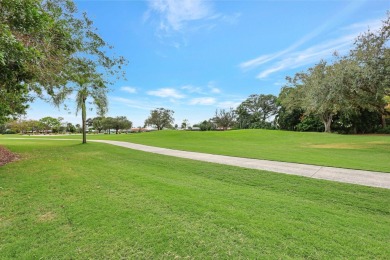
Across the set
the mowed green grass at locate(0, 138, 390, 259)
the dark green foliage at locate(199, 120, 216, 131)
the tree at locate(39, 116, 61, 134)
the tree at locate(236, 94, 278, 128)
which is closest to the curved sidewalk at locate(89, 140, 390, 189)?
the mowed green grass at locate(0, 138, 390, 259)

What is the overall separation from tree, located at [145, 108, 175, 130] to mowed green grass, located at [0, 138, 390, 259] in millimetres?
72678

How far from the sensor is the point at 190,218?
3752 millimetres

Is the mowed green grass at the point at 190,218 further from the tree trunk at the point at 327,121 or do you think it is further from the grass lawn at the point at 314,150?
the tree trunk at the point at 327,121

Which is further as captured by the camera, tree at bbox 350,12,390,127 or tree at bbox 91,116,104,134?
tree at bbox 91,116,104,134

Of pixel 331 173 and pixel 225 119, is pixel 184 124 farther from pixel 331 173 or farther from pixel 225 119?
pixel 331 173

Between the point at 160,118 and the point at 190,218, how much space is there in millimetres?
76232

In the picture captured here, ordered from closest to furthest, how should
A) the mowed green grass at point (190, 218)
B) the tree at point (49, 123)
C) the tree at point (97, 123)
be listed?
1. the mowed green grass at point (190, 218)
2. the tree at point (49, 123)
3. the tree at point (97, 123)

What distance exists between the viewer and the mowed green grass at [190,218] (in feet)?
9.48

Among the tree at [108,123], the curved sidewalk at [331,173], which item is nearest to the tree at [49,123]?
the tree at [108,123]

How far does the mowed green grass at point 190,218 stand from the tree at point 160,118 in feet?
238

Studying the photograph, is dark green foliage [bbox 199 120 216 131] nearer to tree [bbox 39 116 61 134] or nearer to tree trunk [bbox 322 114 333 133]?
tree trunk [bbox 322 114 333 133]

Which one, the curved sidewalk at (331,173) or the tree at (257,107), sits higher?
the tree at (257,107)

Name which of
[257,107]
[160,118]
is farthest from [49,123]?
[257,107]

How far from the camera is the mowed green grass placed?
2.89 m
